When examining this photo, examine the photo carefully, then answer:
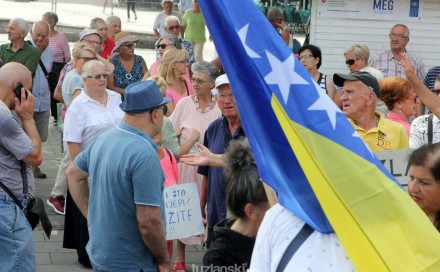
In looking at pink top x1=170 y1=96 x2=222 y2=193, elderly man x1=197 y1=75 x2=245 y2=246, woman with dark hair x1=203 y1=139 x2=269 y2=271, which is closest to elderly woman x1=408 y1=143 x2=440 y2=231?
woman with dark hair x1=203 y1=139 x2=269 y2=271

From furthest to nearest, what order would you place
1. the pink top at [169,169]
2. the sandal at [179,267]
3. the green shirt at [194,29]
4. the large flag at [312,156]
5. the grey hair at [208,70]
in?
the green shirt at [194,29] → the grey hair at [208,70] → the sandal at [179,267] → the pink top at [169,169] → the large flag at [312,156]

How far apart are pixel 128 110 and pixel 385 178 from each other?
7.84 ft

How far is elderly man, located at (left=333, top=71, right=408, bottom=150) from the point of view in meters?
6.54

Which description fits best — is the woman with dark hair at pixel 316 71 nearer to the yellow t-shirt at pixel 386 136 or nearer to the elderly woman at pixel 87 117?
the elderly woman at pixel 87 117

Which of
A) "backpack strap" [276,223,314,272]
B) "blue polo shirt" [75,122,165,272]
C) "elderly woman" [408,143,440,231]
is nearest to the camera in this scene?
"backpack strap" [276,223,314,272]

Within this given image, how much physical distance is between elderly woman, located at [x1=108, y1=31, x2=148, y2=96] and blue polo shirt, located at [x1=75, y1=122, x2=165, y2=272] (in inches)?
221

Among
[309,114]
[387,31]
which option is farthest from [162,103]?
[387,31]

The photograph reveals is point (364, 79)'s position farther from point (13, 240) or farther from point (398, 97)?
point (13, 240)

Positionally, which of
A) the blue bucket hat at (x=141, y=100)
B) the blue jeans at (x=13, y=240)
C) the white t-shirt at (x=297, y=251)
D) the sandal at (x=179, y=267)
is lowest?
the sandal at (x=179, y=267)

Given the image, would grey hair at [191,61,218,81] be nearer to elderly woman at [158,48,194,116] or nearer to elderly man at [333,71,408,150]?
elderly woman at [158,48,194,116]

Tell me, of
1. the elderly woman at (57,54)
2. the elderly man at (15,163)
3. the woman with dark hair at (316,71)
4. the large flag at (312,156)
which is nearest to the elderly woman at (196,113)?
the woman with dark hair at (316,71)

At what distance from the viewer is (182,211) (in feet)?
23.4

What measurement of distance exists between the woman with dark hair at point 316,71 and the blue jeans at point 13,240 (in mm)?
4276

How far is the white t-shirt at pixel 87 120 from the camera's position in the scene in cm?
811
